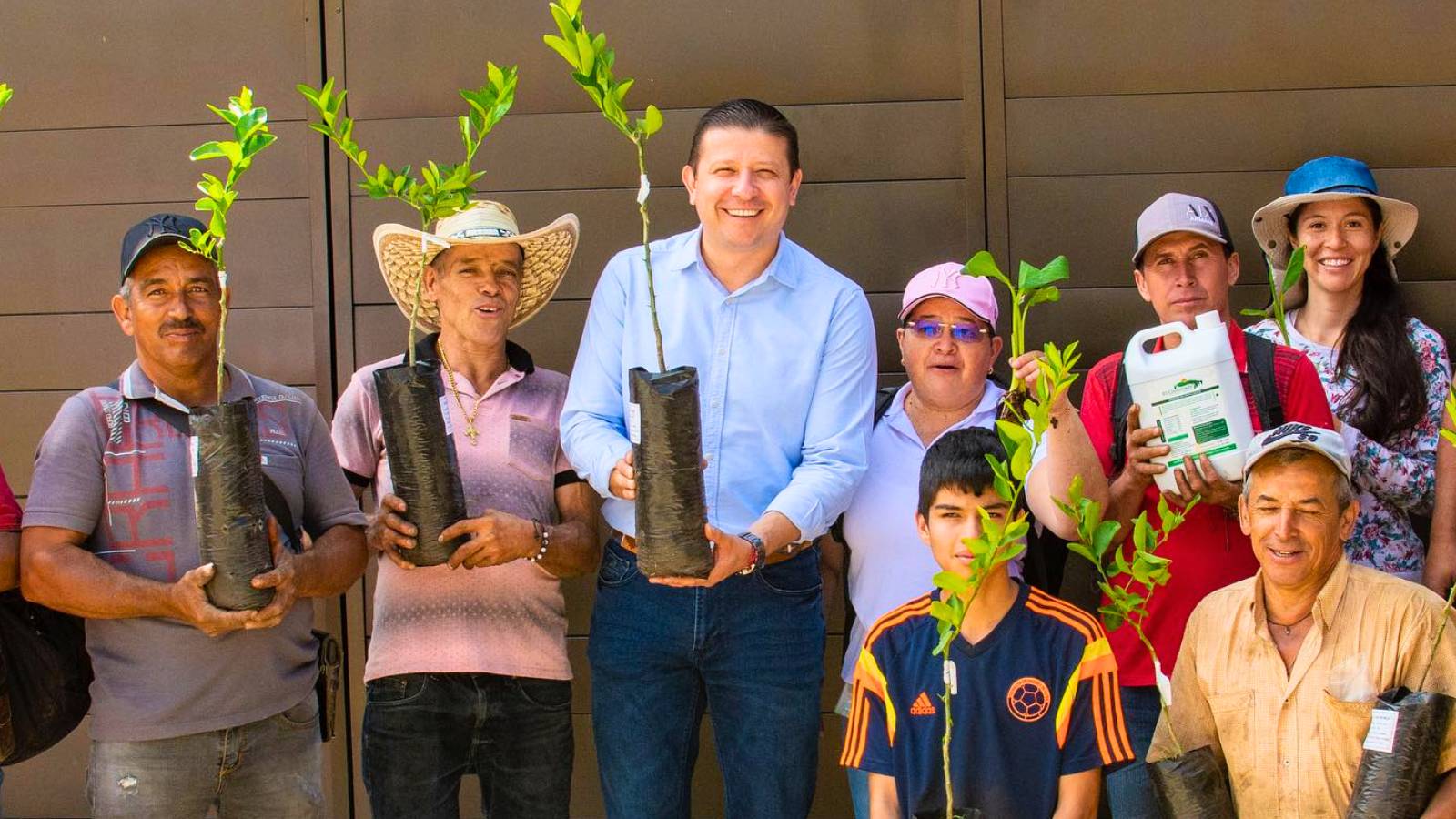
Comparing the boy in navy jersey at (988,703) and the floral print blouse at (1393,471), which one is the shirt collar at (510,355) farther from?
the floral print blouse at (1393,471)

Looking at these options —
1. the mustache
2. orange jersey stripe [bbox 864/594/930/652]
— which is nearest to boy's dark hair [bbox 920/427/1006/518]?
orange jersey stripe [bbox 864/594/930/652]

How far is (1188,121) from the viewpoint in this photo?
3.76 m

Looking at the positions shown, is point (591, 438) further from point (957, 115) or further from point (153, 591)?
point (957, 115)

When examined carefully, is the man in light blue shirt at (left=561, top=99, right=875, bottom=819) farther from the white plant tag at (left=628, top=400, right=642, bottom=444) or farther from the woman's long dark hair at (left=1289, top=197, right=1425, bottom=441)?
the woman's long dark hair at (left=1289, top=197, right=1425, bottom=441)

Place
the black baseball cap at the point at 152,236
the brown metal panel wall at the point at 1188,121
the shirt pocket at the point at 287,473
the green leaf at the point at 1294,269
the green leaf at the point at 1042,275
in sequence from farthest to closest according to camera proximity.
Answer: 1. the brown metal panel wall at the point at 1188,121
2. the green leaf at the point at 1294,269
3. the shirt pocket at the point at 287,473
4. the black baseball cap at the point at 152,236
5. the green leaf at the point at 1042,275

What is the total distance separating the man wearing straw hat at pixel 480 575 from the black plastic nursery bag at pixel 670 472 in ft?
1.46

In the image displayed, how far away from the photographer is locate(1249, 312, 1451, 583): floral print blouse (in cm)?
315

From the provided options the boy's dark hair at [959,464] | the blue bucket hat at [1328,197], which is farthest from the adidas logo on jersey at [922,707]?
the blue bucket hat at [1328,197]

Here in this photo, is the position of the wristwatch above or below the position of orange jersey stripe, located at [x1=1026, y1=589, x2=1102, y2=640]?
above

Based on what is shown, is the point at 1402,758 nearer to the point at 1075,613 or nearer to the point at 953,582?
Answer: the point at 1075,613

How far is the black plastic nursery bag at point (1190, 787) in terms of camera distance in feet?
8.27

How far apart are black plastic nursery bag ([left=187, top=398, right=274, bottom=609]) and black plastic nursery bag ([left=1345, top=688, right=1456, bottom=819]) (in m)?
2.00

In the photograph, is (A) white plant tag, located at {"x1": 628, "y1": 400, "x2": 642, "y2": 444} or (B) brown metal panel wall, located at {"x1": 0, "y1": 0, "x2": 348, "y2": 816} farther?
(B) brown metal panel wall, located at {"x1": 0, "y1": 0, "x2": 348, "y2": 816}

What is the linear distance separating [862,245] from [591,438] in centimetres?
123
